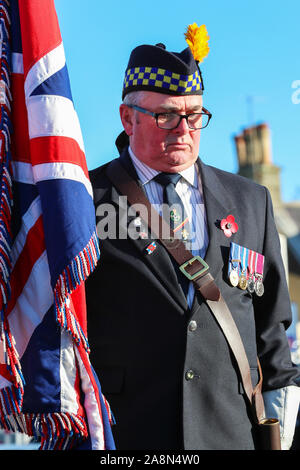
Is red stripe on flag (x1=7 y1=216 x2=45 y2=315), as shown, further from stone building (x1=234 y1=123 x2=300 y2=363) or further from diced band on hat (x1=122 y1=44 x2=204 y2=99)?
stone building (x1=234 y1=123 x2=300 y2=363)

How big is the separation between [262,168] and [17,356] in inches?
808

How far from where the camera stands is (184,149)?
110 inches

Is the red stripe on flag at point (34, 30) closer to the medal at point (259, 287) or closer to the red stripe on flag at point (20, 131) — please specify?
the red stripe on flag at point (20, 131)

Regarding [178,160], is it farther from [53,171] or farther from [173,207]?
[53,171]

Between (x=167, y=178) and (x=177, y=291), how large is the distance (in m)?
0.51

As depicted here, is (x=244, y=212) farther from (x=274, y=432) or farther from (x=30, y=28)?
(x=30, y=28)

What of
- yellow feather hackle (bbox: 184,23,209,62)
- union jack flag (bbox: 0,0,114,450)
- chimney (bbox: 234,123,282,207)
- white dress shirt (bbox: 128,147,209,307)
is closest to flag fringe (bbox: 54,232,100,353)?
union jack flag (bbox: 0,0,114,450)

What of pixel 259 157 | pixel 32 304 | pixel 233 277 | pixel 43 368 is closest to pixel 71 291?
pixel 32 304

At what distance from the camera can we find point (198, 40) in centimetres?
296

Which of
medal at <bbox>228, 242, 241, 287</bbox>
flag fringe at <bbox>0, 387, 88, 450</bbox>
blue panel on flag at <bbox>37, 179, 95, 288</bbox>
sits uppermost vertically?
blue panel on flag at <bbox>37, 179, 95, 288</bbox>

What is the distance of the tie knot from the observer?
2.86m

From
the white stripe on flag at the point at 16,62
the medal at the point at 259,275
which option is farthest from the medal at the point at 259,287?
the white stripe on flag at the point at 16,62

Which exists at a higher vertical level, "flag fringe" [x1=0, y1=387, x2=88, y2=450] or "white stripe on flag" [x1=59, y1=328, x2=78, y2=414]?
"white stripe on flag" [x1=59, y1=328, x2=78, y2=414]

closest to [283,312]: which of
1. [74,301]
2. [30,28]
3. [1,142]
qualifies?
[74,301]
